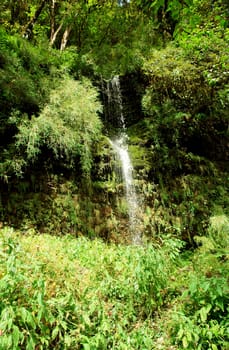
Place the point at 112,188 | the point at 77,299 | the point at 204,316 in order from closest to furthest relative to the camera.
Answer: the point at 204,316
the point at 77,299
the point at 112,188

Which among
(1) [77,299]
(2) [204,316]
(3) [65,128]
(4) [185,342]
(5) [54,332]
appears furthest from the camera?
(3) [65,128]

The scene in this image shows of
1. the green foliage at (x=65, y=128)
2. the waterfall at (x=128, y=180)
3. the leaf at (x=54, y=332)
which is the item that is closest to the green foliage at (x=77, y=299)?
the leaf at (x=54, y=332)

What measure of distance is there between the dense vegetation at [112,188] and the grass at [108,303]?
0.01 meters

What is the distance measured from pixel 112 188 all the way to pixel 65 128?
1965 millimetres

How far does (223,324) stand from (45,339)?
4.98 feet

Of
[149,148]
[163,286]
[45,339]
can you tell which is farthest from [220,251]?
[149,148]

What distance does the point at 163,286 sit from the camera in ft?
9.39

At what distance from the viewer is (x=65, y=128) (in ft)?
19.6

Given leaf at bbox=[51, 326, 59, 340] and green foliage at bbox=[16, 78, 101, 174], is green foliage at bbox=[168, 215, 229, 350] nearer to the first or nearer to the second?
leaf at bbox=[51, 326, 59, 340]

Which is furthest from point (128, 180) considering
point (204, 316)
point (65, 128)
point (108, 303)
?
point (204, 316)

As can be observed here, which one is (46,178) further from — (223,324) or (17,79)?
(223,324)

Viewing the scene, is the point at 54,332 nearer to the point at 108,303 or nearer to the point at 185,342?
the point at 108,303

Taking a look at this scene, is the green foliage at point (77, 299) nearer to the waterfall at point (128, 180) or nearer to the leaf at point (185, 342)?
the leaf at point (185, 342)

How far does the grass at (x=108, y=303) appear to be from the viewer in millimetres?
1980
